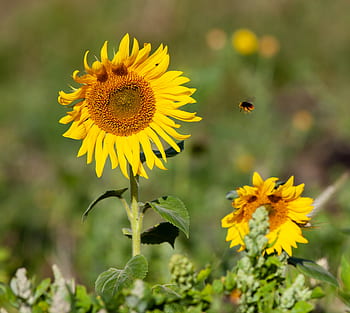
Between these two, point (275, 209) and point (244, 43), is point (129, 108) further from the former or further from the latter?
point (244, 43)

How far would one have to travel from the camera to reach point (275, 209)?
1497 millimetres

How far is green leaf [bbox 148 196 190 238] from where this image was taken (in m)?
1.39

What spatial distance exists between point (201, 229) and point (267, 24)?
5.47 m

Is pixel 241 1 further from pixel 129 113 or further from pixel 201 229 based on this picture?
pixel 129 113

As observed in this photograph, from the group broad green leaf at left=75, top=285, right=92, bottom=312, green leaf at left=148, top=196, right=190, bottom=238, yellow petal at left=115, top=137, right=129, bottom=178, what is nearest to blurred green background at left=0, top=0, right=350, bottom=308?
green leaf at left=148, top=196, right=190, bottom=238

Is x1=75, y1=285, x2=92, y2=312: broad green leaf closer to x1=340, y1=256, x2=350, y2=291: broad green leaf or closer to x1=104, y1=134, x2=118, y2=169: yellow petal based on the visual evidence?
x1=104, y1=134, x2=118, y2=169: yellow petal

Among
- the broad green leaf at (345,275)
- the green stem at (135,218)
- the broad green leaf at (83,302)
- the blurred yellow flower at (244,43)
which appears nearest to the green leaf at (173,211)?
the green stem at (135,218)

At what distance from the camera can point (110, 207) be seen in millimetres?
3264

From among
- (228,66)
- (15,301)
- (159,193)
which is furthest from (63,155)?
(15,301)

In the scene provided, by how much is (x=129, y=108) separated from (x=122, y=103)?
0.02m

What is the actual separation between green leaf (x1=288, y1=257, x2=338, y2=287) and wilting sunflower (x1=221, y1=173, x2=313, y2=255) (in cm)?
4

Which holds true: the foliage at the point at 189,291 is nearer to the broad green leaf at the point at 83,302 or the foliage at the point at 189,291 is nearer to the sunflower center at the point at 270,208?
the broad green leaf at the point at 83,302

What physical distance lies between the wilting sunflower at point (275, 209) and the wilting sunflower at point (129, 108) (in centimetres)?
22

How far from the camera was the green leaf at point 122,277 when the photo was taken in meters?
1.35
